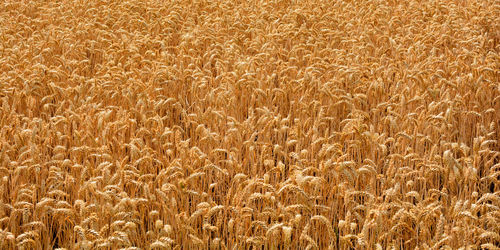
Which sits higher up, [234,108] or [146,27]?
[146,27]

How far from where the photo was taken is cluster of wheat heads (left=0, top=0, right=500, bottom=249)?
2.86 metres

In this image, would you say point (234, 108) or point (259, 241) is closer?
point (259, 241)

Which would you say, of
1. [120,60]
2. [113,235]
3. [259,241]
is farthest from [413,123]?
[120,60]

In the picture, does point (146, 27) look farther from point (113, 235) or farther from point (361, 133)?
point (113, 235)

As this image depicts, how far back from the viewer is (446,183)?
131 inches

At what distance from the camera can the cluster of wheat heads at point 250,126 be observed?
2.86 metres

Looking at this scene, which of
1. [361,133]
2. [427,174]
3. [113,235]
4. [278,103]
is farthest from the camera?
[278,103]

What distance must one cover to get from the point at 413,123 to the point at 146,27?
129 inches

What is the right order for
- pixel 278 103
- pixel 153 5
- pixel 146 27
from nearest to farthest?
pixel 278 103, pixel 146 27, pixel 153 5

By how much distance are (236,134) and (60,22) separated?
3502mm

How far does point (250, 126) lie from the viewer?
3775mm

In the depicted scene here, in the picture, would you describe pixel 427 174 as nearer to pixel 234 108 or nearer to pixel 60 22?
pixel 234 108

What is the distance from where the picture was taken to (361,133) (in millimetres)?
3553

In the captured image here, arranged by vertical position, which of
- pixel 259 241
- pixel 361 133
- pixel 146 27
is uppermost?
pixel 146 27
